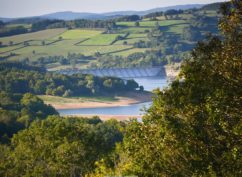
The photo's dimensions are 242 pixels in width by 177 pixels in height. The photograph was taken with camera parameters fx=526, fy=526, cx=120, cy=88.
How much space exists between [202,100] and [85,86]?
514 feet

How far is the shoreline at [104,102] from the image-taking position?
156 meters

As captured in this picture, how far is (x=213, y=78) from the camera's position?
23078 mm

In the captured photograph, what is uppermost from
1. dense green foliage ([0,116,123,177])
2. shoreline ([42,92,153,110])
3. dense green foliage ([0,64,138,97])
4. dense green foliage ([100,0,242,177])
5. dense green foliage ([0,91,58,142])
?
dense green foliage ([100,0,242,177])

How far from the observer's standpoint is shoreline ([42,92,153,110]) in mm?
156375

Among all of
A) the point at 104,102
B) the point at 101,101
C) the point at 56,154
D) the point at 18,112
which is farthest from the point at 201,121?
the point at 101,101

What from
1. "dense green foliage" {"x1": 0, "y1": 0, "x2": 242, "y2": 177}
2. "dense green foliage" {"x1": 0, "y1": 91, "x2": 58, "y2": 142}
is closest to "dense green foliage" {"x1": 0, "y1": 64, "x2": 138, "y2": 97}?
"dense green foliage" {"x1": 0, "y1": 91, "x2": 58, "y2": 142}

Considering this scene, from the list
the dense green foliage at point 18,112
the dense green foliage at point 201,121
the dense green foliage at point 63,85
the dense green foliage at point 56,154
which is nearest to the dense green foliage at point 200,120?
the dense green foliage at point 201,121

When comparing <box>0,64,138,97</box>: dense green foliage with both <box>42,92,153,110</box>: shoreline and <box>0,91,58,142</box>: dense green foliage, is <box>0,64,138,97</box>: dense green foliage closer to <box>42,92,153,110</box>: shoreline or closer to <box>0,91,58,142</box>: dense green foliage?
<box>42,92,153,110</box>: shoreline

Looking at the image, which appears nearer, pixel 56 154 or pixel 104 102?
pixel 56 154

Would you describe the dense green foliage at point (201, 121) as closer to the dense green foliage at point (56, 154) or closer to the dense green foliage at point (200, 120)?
the dense green foliage at point (200, 120)

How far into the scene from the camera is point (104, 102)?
16212 cm

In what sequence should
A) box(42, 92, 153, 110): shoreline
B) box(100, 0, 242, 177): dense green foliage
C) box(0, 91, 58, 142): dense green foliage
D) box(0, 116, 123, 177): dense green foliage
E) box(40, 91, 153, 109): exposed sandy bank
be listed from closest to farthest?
box(100, 0, 242, 177): dense green foliage
box(0, 116, 123, 177): dense green foliage
box(0, 91, 58, 142): dense green foliage
box(42, 92, 153, 110): shoreline
box(40, 91, 153, 109): exposed sandy bank

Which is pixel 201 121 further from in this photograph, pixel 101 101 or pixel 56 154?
pixel 101 101

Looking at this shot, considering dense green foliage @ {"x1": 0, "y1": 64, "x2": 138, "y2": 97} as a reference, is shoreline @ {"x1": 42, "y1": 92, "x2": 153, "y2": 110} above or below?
below
